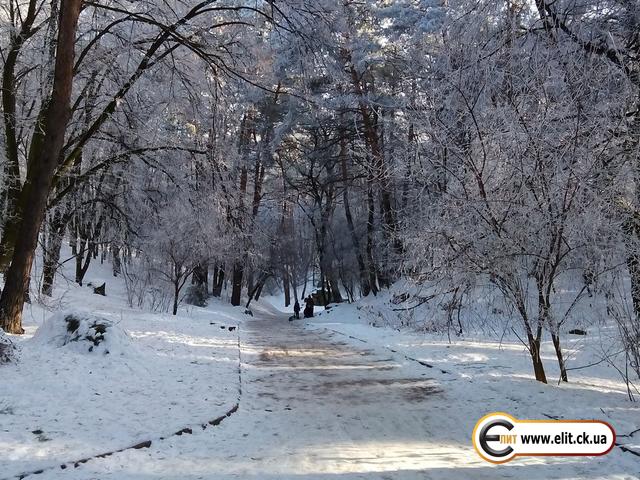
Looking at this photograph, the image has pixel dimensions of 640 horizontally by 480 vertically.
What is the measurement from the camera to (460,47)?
646 centimetres

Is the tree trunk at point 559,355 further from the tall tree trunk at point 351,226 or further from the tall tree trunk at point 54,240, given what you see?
the tall tree trunk at point 351,226

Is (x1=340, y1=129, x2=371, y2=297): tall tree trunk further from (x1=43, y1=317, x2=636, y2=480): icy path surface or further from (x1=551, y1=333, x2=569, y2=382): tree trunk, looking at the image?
(x1=551, y1=333, x2=569, y2=382): tree trunk

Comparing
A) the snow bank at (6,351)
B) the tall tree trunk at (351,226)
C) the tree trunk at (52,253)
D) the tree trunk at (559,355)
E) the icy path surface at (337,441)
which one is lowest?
the icy path surface at (337,441)

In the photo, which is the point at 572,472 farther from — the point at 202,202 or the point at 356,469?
the point at 202,202

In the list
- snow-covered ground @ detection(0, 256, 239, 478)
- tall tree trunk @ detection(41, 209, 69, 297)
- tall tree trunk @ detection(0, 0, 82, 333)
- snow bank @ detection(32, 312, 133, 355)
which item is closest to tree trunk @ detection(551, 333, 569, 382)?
snow-covered ground @ detection(0, 256, 239, 478)

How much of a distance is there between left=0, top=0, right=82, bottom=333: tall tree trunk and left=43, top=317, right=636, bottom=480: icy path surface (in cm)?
378

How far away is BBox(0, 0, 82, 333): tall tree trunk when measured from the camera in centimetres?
740

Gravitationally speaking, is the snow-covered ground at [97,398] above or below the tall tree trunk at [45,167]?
below

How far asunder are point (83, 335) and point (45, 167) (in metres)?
2.67

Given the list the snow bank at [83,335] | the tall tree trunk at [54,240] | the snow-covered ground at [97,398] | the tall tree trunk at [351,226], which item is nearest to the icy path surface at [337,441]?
the snow-covered ground at [97,398]

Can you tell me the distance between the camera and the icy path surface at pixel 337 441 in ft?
11.9

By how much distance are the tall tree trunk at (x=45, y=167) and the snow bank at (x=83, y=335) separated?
0.69 m

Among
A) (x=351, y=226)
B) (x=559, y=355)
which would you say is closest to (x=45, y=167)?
(x=559, y=355)

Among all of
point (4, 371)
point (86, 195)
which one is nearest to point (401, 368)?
point (4, 371)
